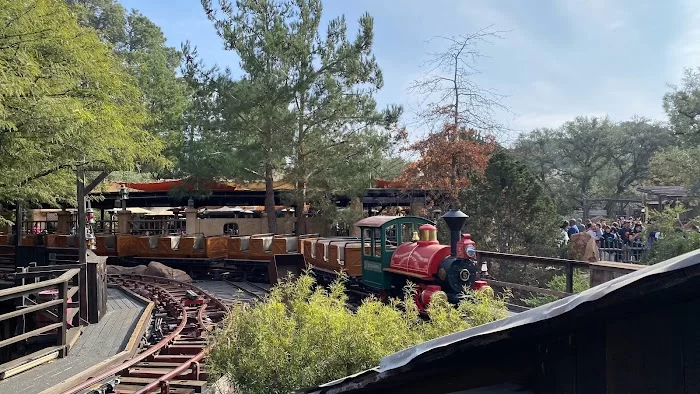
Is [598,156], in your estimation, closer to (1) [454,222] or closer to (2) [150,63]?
(2) [150,63]

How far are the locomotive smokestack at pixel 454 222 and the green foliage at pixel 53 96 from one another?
19.8 feet

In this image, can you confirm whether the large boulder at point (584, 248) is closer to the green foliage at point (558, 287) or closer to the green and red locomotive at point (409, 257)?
the green foliage at point (558, 287)

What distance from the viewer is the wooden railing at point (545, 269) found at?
8.05m

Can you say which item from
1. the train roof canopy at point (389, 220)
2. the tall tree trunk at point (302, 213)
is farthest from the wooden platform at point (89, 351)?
the tall tree trunk at point (302, 213)

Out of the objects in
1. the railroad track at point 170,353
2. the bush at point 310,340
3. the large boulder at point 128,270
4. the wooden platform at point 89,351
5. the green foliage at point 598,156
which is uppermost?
the green foliage at point 598,156

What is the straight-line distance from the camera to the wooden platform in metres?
7.57

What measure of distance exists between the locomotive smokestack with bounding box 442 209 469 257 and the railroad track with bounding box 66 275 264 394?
4050 millimetres

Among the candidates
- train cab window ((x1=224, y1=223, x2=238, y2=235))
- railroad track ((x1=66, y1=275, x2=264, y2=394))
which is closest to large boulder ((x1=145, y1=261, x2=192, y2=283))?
railroad track ((x1=66, y1=275, x2=264, y2=394))

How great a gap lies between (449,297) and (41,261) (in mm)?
15811

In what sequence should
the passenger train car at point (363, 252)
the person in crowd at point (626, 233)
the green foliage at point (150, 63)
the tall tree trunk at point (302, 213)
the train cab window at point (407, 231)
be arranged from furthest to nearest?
1. the green foliage at point (150, 63)
2. the tall tree trunk at point (302, 213)
3. the person in crowd at point (626, 233)
4. the train cab window at point (407, 231)
5. the passenger train car at point (363, 252)

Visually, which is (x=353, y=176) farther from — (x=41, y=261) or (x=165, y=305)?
(x=41, y=261)

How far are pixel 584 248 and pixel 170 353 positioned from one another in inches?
359

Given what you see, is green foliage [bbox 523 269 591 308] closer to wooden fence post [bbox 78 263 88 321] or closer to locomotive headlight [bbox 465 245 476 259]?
locomotive headlight [bbox 465 245 476 259]

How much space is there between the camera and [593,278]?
8320mm
